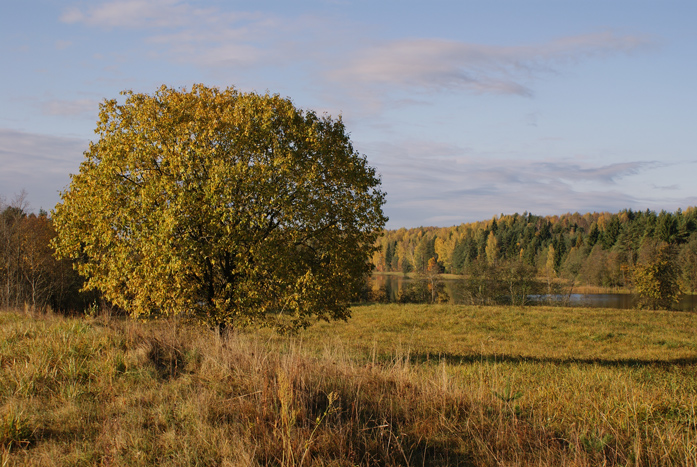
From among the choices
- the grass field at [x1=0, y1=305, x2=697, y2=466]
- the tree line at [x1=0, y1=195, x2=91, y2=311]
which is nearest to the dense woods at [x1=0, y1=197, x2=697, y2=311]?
the tree line at [x1=0, y1=195, x2=91, y2=311]

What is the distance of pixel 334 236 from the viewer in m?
13.9

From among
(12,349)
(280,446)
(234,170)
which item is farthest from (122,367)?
(234,170)

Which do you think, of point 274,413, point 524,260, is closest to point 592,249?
point 524,260

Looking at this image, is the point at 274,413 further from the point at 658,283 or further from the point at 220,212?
the point at 658,283

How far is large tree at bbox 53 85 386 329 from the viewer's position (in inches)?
478

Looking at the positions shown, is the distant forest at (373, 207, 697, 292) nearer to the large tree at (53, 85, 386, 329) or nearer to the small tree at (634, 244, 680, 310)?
the small tree at (634, 244, 680, 310)

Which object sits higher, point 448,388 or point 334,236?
point 334,236

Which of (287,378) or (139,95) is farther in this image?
(139,95)

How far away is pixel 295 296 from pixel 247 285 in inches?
60.0

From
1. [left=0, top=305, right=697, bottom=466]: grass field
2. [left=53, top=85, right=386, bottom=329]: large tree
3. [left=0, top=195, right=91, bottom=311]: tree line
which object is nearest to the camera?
[left=0, top=305, right=697, bottom=466]: grass field

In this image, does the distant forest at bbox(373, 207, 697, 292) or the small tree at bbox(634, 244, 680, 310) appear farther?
the distant forest at bbox(373, 207, 697, 292)

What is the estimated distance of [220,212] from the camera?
12.2 m

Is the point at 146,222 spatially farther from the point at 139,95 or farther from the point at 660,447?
the point at 660,447

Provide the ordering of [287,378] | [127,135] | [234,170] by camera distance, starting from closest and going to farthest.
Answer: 1. [287,378]
2. [234,170]
3. [127,135]
